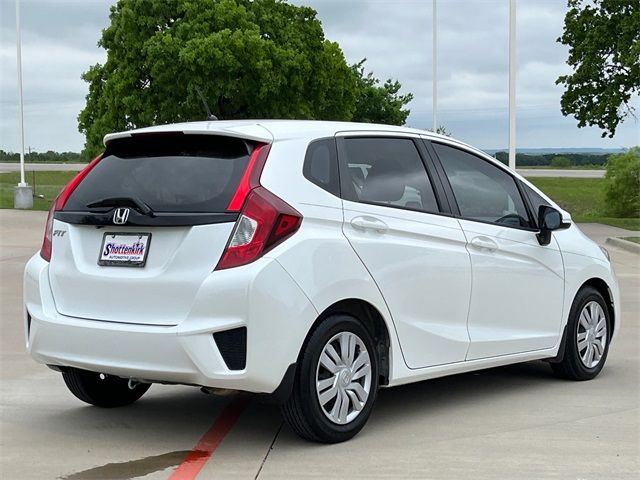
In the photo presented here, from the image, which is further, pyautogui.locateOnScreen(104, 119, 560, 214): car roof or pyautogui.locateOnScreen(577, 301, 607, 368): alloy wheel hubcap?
pyautogui.locateOnScreen(577, 301, 607, 368): alloy wheel hubcap

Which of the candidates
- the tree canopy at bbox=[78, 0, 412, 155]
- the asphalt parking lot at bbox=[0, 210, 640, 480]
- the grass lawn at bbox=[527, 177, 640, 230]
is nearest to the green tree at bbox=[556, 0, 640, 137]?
the grass lawn at bbox=[527, 177, 640, 230]

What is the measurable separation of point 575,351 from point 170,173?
11.1 feet

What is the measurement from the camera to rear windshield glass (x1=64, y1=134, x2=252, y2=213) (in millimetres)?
5645

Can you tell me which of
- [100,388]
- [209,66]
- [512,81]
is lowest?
[100,388]

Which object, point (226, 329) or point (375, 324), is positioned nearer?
point (226, 329)

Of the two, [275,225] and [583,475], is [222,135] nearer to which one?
[275,225]

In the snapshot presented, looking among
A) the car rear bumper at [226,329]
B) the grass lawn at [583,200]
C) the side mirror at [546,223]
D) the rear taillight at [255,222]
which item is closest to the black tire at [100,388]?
the car rear bumper at [226,329]

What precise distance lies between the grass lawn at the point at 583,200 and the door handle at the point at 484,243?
68.6 feet

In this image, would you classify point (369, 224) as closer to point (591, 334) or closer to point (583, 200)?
point (591, 334)

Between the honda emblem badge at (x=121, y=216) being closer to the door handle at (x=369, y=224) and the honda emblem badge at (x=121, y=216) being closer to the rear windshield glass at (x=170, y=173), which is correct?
the rear windshield glass at (x=170, y=173)

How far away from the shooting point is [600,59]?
3059 centimetres

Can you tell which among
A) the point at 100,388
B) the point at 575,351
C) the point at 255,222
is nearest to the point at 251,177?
the point at 255,222

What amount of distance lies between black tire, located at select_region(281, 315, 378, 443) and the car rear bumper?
0.35ft

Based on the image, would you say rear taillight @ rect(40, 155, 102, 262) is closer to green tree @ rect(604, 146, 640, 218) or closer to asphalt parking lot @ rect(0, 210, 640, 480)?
asphalt parking lot @ rect(0, 210, 640, 480)
